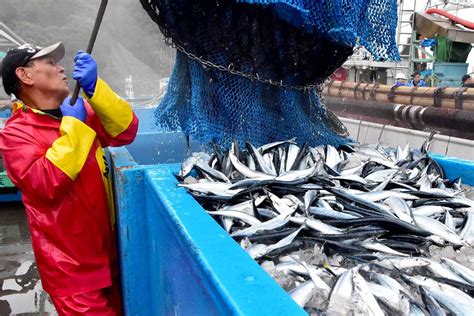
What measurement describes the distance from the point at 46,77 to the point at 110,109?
0.47 metres

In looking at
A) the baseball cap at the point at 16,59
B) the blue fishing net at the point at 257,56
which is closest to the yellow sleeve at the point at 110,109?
the baseball cap at the point at 16,59

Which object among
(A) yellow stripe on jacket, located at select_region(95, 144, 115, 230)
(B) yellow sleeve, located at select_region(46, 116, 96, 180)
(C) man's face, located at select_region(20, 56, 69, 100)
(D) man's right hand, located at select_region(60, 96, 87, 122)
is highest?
(C) man's face, located at select_region(20, 56, 69, 100)

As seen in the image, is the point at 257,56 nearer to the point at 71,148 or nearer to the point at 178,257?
the point at 71,148

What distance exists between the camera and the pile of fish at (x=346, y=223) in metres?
1.40

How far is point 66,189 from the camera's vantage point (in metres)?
2.39

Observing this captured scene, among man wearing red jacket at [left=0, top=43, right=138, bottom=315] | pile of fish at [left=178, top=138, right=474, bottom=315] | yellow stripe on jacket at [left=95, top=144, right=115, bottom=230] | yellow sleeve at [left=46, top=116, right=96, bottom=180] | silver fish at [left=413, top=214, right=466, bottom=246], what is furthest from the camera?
yellow stripe on jacket at [left=95, top=144, right=115, bottom=230]

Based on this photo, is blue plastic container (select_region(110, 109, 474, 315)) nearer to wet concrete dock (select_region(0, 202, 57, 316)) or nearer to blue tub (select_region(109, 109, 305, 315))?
blue tub (select_region(109, 109, 305, 315))

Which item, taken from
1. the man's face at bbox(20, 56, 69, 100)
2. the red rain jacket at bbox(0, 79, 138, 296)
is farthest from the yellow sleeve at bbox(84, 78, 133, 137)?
the man's face at bbox(20, 56, 69, 100)

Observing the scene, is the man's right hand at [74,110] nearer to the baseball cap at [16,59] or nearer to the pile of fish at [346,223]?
the baseball cap at [16,59]

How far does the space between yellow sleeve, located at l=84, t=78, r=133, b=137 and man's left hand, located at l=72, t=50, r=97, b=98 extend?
4 centimetres

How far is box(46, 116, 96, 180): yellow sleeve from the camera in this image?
2.24 meters

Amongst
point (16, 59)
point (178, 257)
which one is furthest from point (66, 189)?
point (178, 257)

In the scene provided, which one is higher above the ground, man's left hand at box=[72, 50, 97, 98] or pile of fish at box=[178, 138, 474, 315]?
man's left hand at box=[72, 50, 97, 98]

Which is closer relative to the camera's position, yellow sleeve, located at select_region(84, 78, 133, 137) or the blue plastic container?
the blue plastic container
